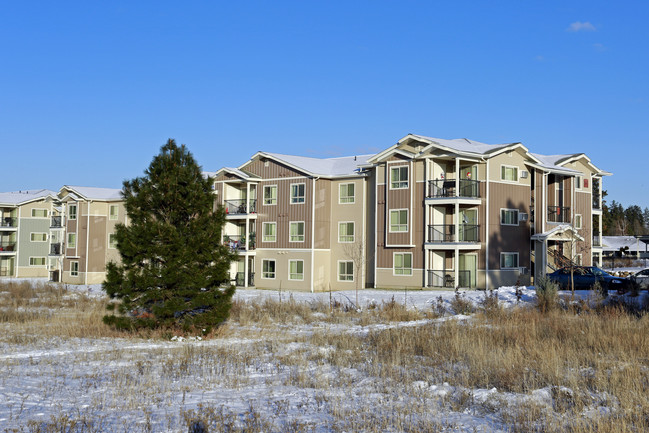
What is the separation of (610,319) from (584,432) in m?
12.4

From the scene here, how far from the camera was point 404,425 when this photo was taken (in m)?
8.82

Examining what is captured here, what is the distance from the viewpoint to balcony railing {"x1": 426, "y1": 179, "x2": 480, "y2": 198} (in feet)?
134

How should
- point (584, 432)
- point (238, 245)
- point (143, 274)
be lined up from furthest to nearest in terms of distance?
Answer: point (238, 245)
point (143, 274)
point (584, 432)

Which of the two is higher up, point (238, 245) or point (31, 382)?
point (238, 245)

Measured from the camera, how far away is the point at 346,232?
44.9 m

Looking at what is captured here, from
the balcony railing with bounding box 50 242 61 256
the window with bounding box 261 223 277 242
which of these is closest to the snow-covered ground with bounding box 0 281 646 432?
the window with bounding box 261 223 277 242

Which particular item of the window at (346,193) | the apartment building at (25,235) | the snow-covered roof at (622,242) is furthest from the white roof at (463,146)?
the snow-covered roof at (622,242)

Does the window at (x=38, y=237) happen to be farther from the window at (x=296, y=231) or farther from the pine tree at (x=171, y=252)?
the pine tree at (x=171, y=252)

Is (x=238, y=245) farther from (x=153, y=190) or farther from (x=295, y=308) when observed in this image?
(x=153, y=190)

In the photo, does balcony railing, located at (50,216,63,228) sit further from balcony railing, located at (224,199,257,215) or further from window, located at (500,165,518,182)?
window, located at (500,165,518,182)

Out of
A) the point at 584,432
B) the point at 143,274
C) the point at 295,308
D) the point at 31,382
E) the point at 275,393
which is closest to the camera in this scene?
the point at 584,432

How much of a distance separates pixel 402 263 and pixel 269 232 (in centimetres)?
1050

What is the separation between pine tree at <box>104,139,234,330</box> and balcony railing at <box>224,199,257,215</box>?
28.7 meters

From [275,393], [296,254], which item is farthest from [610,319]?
[296,254]
